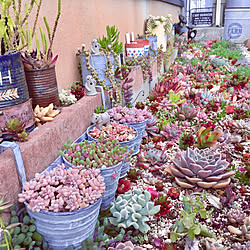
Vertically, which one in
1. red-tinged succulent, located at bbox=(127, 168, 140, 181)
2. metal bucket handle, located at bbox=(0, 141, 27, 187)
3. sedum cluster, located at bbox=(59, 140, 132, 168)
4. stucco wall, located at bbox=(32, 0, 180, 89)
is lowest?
red-tinged succulent, located at bbox=(127, 168, 140, 181)

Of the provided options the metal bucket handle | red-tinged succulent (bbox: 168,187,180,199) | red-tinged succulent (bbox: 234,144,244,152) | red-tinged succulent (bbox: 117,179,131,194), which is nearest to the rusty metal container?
the metal bucket handle

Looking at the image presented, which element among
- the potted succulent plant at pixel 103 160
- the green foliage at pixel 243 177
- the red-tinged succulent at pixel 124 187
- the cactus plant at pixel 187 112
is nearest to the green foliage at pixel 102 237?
the potted succulent plant at pixel 103 160

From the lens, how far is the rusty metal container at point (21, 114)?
187 centimetres

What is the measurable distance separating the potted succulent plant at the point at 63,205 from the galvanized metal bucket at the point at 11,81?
552 millimetres

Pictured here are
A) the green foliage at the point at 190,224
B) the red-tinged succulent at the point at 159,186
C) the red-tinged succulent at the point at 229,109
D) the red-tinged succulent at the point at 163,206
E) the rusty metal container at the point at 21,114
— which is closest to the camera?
the green foliage at the point at 190,224

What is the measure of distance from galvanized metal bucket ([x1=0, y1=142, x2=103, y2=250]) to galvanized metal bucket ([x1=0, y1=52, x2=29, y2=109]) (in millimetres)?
330

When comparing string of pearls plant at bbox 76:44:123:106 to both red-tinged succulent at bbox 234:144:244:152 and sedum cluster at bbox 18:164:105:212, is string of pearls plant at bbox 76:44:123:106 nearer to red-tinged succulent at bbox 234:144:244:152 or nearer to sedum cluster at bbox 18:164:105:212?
red-tinged succulent at bbox 234:144:244:152

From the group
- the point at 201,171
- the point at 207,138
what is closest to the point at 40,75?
the point at 201,171

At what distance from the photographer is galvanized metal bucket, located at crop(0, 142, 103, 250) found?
151cm

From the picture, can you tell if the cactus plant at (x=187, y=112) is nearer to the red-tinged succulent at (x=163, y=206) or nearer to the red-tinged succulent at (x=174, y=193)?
the red-tinged succulent at (x=174, y=193)

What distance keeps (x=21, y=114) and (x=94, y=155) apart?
1.89 feet

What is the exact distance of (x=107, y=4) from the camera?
162 inches

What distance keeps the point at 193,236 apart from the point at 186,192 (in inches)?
22.3

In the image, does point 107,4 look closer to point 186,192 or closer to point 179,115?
point 179,115
